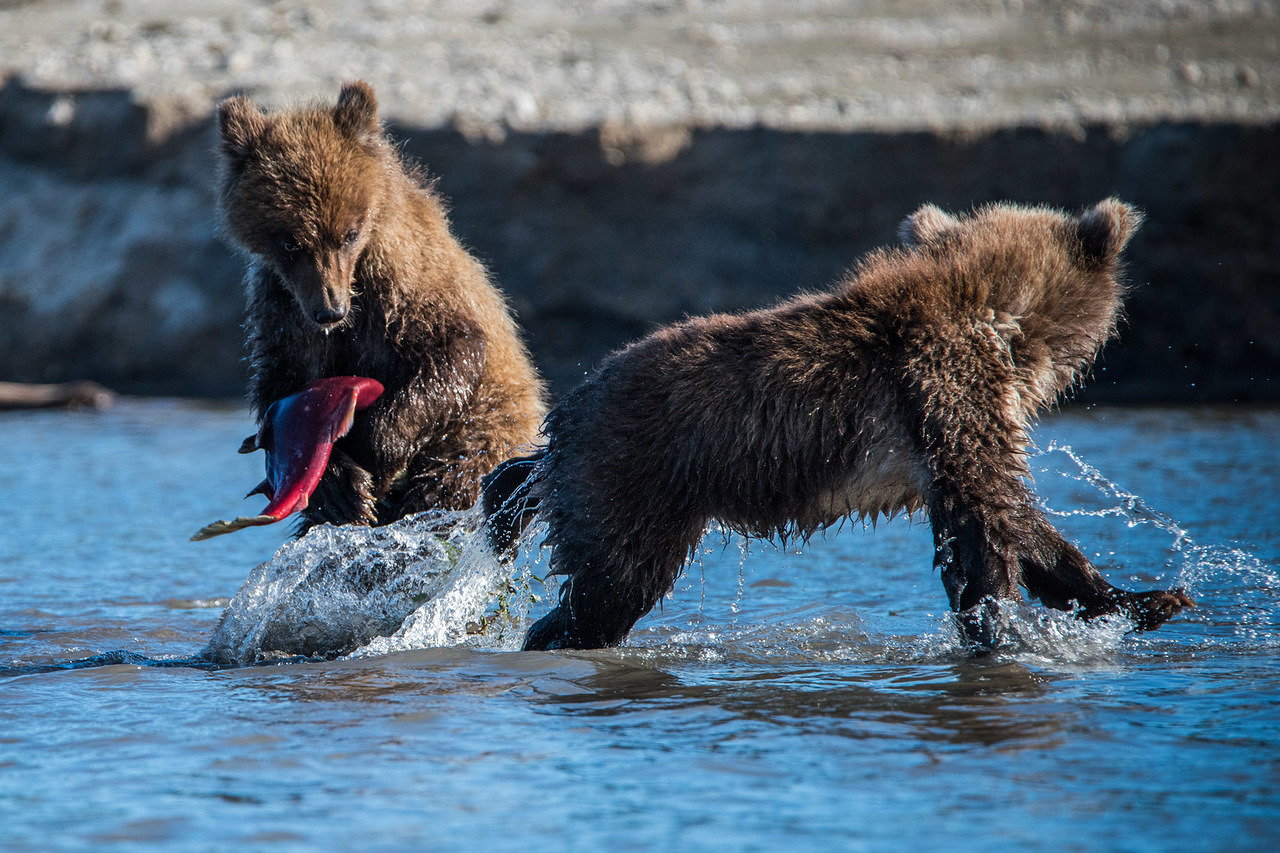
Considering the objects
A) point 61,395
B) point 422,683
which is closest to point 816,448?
point 422,683

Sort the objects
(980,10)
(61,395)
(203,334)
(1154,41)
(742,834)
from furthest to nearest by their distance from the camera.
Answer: (980,10), (1154,41), (203,334), (61,395), (742,834)

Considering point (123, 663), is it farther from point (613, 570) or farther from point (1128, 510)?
point (1128, 510)

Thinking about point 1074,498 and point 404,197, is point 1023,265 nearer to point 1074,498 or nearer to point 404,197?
point 404,197

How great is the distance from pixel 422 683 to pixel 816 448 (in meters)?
1.61

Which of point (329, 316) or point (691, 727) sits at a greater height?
point (329, 316)

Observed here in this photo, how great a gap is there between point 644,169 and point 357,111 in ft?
→ 31.8

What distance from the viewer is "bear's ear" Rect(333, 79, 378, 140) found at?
6191 mm

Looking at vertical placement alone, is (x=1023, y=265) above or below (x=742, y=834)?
above

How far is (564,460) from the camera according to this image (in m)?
5.10

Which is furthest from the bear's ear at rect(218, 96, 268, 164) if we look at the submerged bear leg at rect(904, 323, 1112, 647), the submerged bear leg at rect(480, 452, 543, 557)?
the submerged bear leg at rect(904, 323, 1112, 647)

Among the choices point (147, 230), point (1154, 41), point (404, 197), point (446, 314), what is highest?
point (1154, 41)

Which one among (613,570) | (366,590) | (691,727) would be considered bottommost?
(691,727)

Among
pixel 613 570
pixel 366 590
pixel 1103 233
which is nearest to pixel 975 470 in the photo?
pixel 1103 233

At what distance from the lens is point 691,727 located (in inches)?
168
